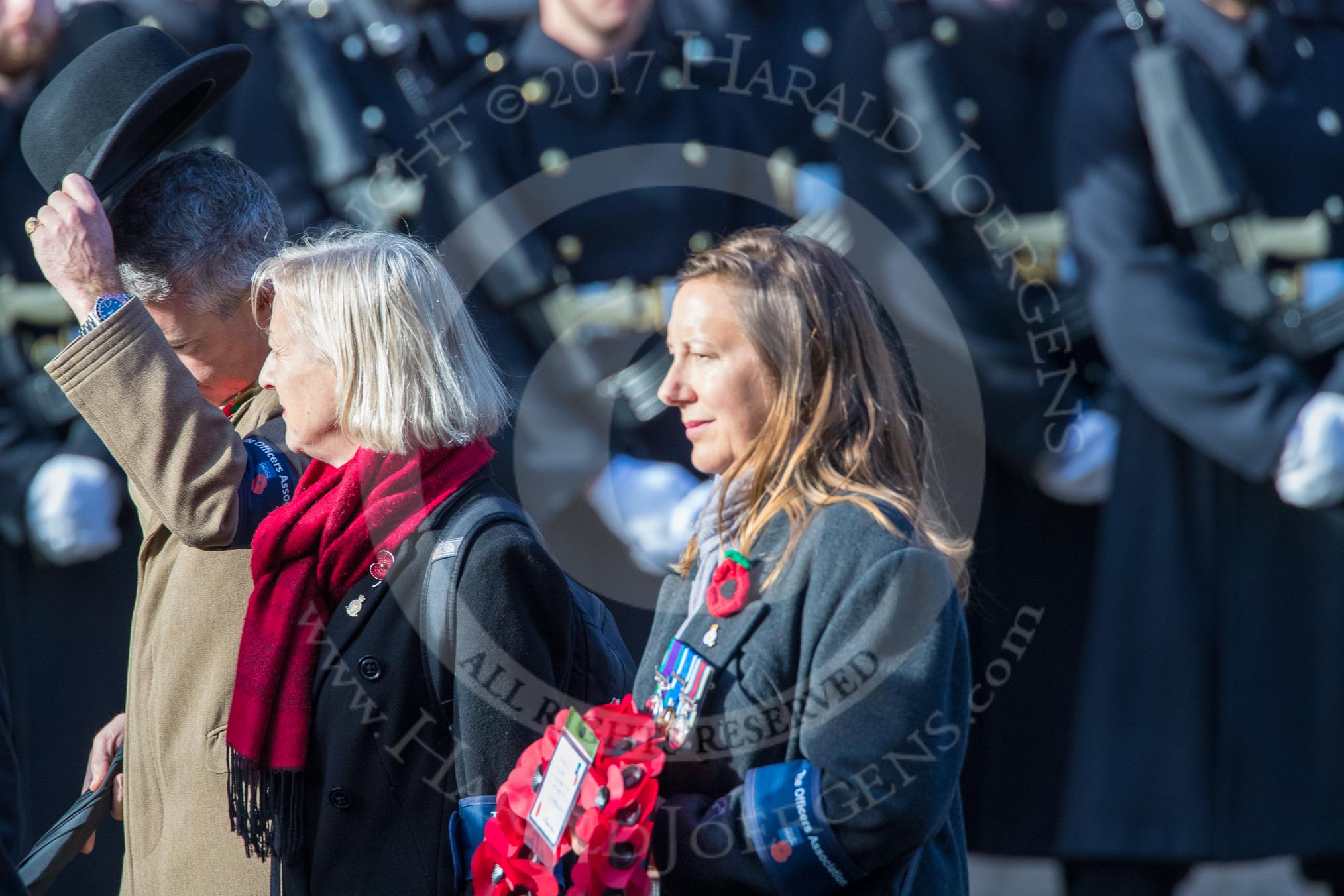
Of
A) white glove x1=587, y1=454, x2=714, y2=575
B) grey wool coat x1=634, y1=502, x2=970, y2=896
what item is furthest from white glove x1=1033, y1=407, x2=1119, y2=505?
grey wool coat x1=634, y1=502, x2=970, y2=896

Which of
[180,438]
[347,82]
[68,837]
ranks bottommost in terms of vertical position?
[68,837]

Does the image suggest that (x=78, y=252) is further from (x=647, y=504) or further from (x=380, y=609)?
(x=647, y=504)

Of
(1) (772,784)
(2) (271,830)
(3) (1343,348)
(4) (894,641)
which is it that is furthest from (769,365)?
(3) (1343,348)

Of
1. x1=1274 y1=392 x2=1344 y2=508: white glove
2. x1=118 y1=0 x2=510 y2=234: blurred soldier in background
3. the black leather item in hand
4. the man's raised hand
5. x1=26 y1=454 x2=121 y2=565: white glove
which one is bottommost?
the black leather item in hand

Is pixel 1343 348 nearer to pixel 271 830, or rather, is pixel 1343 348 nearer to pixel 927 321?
pixel 927 321

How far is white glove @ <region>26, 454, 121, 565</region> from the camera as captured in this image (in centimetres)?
294

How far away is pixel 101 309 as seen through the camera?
169 centimetres

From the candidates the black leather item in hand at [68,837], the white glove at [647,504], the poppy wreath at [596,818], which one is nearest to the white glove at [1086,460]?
the white glove at [647,504]

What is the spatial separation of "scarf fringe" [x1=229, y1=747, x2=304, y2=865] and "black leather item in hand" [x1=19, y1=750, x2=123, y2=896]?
0.35 metres

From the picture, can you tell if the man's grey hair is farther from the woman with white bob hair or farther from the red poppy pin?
the red poppy pin

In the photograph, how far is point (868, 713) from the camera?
1.39 meters

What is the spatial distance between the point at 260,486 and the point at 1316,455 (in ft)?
7.16

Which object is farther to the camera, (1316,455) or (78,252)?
(1316,455)

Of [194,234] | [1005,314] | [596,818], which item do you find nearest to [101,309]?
[194,234]
